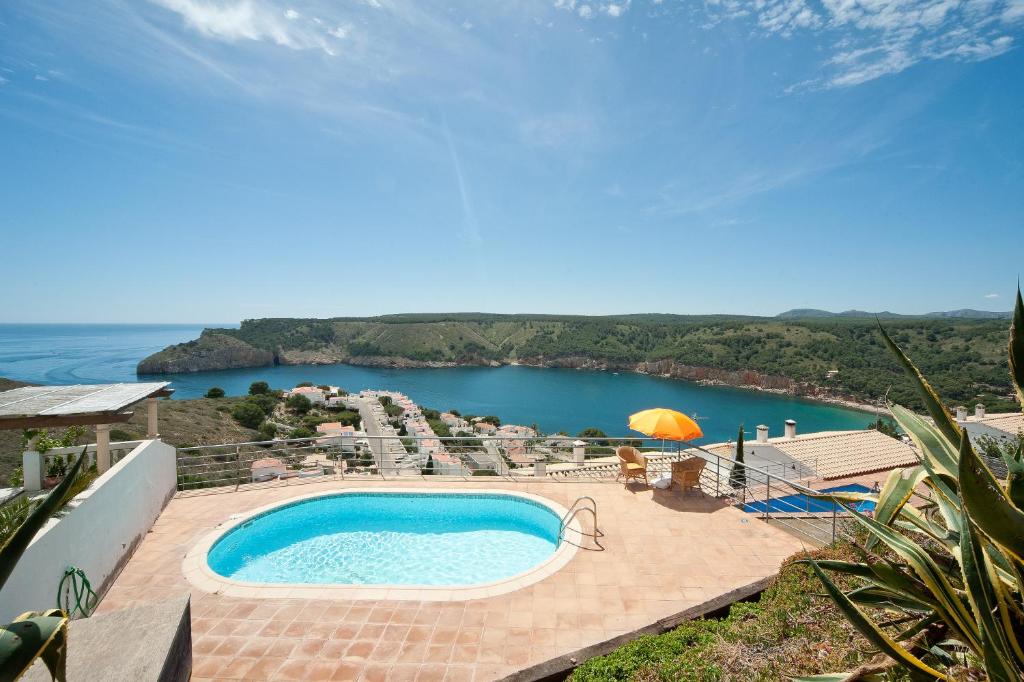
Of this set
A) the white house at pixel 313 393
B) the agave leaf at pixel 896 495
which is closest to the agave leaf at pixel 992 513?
the agave leaf at pixel 896 495

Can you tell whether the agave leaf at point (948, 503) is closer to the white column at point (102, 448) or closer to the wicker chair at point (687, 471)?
the wicker chair at point (687, 471)

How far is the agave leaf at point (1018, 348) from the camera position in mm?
1517

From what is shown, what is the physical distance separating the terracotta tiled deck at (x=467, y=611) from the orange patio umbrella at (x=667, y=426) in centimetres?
119

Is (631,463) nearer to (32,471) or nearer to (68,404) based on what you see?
(68,404)

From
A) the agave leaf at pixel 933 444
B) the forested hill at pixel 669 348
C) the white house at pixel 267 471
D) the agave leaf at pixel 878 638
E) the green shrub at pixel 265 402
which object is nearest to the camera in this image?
Result: the agave leaf at pixel 878 638

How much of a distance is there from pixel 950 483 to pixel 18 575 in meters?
5.67

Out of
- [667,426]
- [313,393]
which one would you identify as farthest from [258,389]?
[667,426]

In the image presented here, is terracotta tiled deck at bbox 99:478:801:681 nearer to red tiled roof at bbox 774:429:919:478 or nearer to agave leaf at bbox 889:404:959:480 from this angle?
agave leaf at bbox 889:404:959:480

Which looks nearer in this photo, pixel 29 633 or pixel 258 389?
pixel 29 633

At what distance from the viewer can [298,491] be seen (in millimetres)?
7199

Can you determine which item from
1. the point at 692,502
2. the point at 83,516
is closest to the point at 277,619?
the point at 83,516

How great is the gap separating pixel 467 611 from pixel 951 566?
355cm

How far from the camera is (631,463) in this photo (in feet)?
25.0

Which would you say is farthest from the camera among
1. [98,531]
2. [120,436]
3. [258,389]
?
[258,389]
